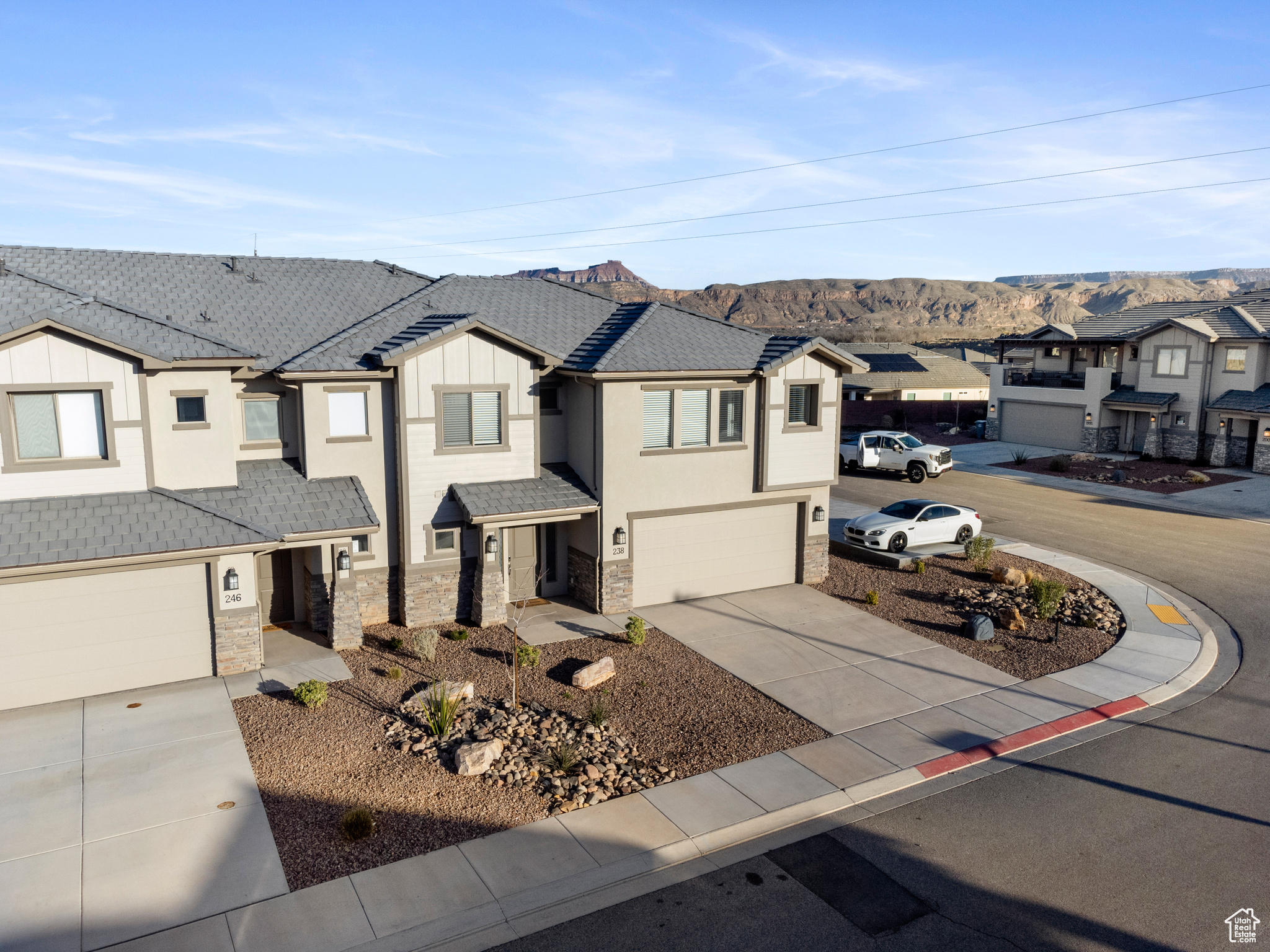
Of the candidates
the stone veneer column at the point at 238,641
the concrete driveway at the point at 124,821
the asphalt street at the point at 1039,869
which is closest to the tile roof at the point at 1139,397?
the asphalt street at the point at 1039,869

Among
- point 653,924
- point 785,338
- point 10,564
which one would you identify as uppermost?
point 785,338

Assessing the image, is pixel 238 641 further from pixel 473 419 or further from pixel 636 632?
pixel 636 632

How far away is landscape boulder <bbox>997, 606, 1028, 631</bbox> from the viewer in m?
18.3

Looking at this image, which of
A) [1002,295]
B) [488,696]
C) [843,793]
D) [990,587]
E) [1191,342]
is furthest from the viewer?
[1002,295]

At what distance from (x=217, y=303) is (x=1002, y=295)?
173 m

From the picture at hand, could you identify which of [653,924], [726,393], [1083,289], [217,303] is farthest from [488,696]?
[1083,289]

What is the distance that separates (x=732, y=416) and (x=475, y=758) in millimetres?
10334

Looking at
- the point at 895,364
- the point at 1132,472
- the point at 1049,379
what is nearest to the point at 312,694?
the point at 1132,472

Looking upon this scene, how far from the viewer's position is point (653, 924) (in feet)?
30.0

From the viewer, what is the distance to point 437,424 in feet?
56.4

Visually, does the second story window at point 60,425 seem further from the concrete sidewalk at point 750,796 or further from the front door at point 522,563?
the concrete sidewalk at point 750,796

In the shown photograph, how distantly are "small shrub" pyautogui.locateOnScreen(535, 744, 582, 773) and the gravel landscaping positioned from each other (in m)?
29.5

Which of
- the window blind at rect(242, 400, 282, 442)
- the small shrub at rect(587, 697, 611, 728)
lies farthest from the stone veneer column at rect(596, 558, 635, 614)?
the window blind at rect(242, 400, 282, 442)

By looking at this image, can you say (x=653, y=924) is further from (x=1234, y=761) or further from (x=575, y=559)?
(x=575, y=559)
